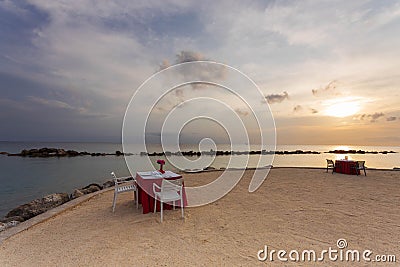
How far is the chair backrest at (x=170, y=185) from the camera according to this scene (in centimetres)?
357

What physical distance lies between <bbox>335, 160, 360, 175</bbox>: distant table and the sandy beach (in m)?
3.64

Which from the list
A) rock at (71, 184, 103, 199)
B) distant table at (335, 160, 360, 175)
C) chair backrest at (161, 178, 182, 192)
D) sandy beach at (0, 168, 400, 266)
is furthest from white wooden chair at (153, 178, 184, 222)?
distant table at (335, 160, 360, 175)

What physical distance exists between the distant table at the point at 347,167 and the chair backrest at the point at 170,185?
307 inches

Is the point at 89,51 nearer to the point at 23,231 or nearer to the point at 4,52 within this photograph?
the point at 4,52

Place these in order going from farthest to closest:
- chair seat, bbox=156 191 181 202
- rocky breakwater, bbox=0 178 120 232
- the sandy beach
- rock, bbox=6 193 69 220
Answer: rock, bbox=6 193 69 220 → rocky breakwater, bbox=0 178 120 232 → chair seat, bbox=156 191 181 202 → the sandy beach

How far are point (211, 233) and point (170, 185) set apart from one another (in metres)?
1.03

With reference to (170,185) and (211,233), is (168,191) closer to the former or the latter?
(170,185)

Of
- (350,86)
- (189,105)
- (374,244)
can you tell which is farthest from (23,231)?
(350,86)

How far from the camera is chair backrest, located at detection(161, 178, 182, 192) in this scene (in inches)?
141

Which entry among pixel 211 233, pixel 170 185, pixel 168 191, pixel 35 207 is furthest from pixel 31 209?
pixel 211 233

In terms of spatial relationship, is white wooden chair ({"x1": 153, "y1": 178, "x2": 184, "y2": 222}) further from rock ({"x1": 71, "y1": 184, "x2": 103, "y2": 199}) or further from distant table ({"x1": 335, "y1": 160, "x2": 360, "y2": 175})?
distant table ({"x1": 335, "y1": 160, "x2": 360, "y2": 175})

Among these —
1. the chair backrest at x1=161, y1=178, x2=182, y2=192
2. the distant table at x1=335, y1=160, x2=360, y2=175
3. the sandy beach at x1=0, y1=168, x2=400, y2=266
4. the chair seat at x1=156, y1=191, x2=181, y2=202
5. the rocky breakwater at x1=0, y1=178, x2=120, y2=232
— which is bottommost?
the rocky breakwater at x1=0, y1=178, x2=120, y2=232

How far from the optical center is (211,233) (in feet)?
10.1

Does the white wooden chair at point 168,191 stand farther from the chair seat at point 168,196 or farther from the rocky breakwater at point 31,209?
the rocky breakwater at point 31,209
